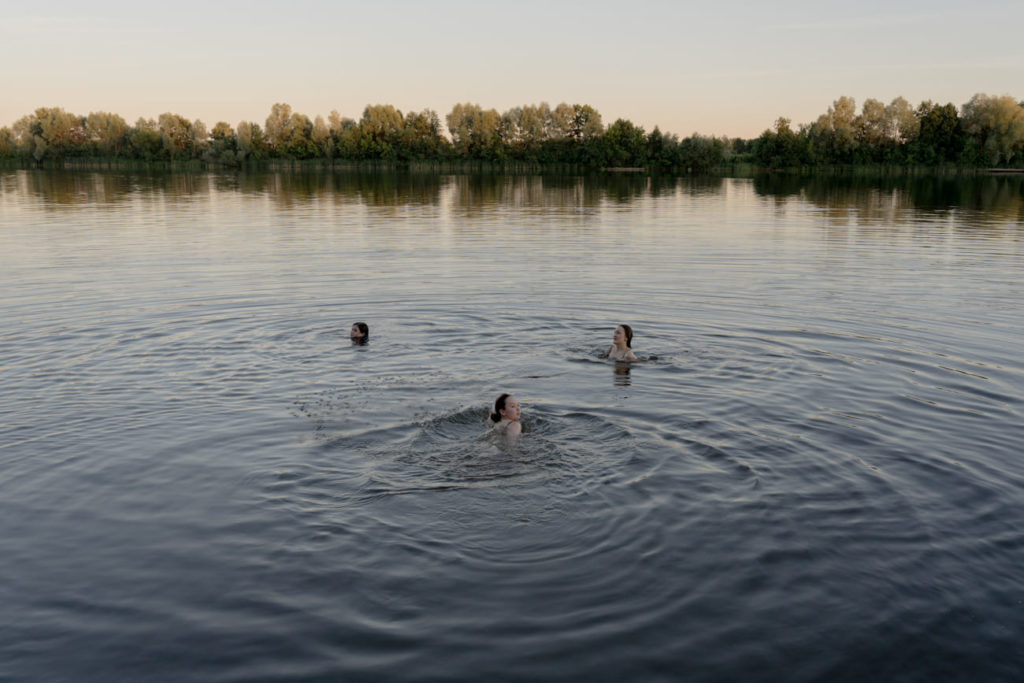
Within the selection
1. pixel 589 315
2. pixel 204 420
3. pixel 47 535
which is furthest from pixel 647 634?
pixel 589 315

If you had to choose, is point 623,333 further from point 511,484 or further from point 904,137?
point 904,137

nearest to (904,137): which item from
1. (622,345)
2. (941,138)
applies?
(941,138)

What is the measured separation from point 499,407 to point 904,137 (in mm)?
182831

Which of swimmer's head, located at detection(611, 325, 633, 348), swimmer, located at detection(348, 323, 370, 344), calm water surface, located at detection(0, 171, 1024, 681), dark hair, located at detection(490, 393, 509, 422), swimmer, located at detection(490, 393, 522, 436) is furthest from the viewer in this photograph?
swimmer, located at detection(348, 323, 370, 344)

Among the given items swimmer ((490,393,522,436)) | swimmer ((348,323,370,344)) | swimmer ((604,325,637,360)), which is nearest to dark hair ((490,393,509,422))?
swimmer ((490,393,522,436))

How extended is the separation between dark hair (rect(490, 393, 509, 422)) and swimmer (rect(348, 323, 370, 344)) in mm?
6865

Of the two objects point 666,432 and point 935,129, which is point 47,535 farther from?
point 935,129

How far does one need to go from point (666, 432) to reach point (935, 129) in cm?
17136

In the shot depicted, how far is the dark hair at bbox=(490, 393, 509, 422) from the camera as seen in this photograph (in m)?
12.9

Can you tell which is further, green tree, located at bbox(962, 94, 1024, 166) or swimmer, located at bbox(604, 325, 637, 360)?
green tree, located at bbox(962, 94, 1024, 166)

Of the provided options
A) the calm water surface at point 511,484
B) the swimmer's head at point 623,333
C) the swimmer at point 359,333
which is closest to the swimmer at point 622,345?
the swimmer's head at point 623,333

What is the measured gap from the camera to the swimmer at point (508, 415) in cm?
1277

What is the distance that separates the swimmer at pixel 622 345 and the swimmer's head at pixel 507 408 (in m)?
5.13

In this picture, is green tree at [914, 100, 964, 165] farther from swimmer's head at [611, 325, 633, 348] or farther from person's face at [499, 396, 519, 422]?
person's face at [499, 396, 519, 422]
